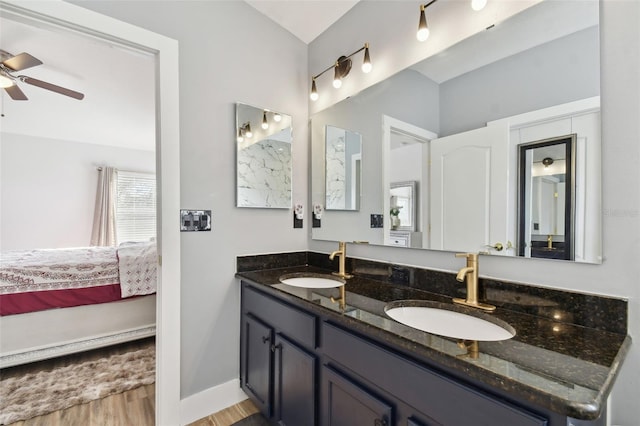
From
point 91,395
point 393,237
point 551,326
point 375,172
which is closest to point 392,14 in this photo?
point 375,172

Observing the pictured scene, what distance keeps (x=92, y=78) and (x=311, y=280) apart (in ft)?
9.25

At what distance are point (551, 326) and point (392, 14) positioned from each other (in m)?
1.63

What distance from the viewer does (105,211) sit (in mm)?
4871

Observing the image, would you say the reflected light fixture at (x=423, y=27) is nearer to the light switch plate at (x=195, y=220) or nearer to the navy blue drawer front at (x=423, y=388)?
the navy blue drawer front at (x=423, y=388)

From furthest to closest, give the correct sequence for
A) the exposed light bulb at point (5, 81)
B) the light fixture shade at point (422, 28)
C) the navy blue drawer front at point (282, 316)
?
the exposed light bulb at point (5, 81) → the light fixture shade at point (422, 28) → the navy blue drawer front at point (282, 316)

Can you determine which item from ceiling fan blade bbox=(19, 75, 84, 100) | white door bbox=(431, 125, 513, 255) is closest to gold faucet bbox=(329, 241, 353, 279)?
white door bbox=(431, 125, 513, 255)

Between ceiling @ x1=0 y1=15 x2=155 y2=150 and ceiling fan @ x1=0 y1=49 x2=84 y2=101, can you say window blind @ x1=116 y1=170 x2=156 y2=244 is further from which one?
ceiling fan @ x1=0 y1=49 x2=84 y2=101

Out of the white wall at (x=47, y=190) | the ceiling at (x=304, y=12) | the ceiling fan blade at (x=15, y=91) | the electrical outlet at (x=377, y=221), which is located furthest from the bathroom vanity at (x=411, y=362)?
the white wall at (x=47, y=190)

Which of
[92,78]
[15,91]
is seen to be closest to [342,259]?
[92,78]

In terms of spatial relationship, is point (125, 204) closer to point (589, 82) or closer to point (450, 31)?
point (450, 31)

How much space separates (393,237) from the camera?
61.7 inches

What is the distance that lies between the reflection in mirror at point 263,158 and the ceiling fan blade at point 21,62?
1.55 meters

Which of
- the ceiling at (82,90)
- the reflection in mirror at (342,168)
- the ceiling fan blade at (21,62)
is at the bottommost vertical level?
the reflection in mirror at (342,168)

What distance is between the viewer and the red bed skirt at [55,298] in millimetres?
2230
